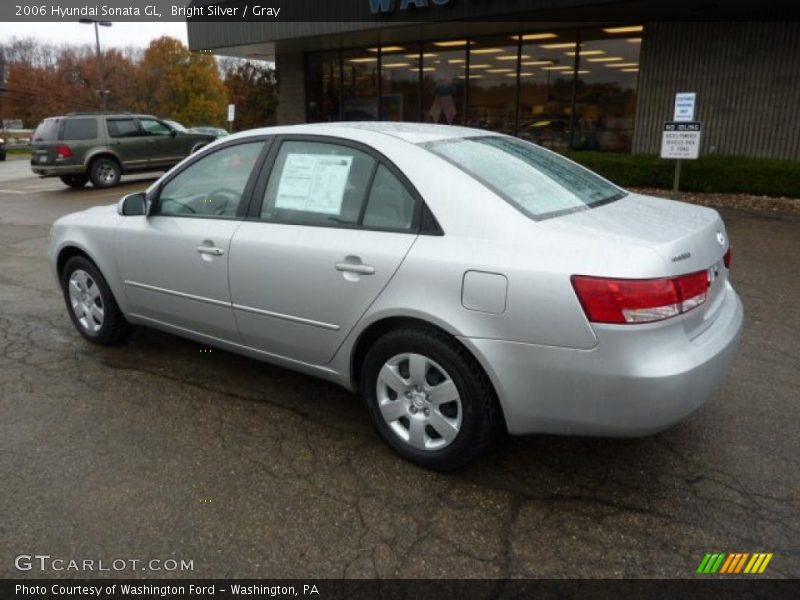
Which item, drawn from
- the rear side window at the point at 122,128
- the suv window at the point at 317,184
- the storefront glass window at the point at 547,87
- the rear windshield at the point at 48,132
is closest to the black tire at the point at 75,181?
the rear windshield at the point at 48,132

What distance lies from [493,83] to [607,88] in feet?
9.42

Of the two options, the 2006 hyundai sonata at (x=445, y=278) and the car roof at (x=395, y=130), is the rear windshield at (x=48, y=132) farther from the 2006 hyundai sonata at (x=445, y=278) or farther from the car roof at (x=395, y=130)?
the car roof at (x=395, y=130)

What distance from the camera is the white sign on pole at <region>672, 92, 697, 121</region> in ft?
28.5

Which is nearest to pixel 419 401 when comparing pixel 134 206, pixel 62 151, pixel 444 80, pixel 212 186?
pixel 212 186

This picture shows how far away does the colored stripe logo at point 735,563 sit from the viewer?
2338mm

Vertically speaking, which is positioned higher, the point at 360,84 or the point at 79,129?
the point at 360,84

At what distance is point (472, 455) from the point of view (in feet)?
9.35

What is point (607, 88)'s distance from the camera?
13922 millimetres

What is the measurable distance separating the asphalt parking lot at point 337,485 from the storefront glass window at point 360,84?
15080 mm

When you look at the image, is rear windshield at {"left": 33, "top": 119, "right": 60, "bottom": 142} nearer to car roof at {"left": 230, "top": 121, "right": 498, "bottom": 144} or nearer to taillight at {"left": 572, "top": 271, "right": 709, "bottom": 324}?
car roof at {"left": 230, "top": 121, "right": 498, "bottom": 144}

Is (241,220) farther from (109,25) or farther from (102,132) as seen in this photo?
(109,25)

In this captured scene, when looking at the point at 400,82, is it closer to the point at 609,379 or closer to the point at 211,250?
the point at 211,250

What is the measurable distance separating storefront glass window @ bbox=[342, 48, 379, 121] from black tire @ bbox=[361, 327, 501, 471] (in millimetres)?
16049
